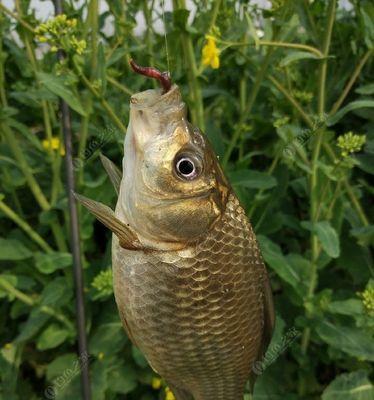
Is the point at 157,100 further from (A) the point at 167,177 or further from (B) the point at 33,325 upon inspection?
(B) the point at 33,325

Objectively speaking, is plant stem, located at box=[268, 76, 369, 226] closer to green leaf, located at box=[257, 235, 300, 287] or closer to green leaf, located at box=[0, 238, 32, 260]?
green leaf, located at box=[257, 235, 300, 287]

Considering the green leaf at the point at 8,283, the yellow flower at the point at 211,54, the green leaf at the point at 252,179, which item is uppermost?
the yellow flower at the point at 211,54

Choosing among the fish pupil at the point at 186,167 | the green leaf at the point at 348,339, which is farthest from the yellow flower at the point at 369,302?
the fish pupil at the point at 186,167

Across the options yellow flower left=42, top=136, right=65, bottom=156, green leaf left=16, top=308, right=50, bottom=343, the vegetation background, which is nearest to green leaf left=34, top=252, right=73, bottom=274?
the vegetation background

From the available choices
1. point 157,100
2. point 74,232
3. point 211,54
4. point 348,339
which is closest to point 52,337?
point 74,232

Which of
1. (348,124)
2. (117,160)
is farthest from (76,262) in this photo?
(348,124)

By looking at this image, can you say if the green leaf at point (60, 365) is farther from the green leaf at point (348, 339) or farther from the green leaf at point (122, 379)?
the green leaf at point (348, 339)

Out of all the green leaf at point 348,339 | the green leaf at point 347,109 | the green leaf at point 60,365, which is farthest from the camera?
the green leaf at point 60,365
